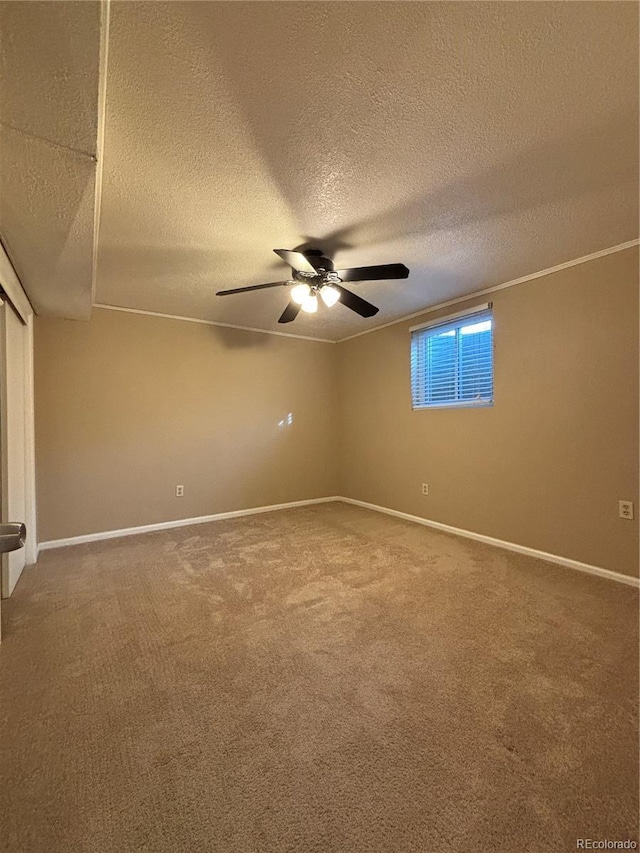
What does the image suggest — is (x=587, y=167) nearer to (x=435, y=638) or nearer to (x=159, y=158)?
(x=159, y=158)

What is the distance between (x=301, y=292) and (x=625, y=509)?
2.70 meters

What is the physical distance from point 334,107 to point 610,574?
10.6 feet

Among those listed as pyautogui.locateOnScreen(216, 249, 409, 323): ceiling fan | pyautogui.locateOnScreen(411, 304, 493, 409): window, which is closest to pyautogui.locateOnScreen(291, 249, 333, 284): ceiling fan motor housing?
pyautogui.locateOnScreen(216, 249, 409, 323): ceiling fan

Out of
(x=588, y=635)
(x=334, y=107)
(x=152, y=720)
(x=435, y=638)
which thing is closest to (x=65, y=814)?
(x=152, y=720)

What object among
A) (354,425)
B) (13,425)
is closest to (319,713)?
(13,425)

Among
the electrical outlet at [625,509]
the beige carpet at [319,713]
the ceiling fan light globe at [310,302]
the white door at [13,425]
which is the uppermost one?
the ceiling fan light globe at [310,302]

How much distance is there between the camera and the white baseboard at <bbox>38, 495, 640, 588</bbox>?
2566 millimetres

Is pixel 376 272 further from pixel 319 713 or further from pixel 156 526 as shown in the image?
pixel 156 526

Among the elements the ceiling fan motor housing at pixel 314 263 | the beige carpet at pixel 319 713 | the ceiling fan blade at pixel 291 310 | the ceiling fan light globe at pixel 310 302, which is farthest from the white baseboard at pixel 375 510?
the ceiling fan motor housing at pixel 314 263

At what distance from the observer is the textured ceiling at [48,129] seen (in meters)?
0.92

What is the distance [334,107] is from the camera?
4.33ft

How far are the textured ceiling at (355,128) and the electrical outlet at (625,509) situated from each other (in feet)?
5.86

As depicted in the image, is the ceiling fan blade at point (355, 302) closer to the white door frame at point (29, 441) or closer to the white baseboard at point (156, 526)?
the white door frame at point (29, 441)

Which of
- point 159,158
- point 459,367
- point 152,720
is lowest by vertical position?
point 152,720
